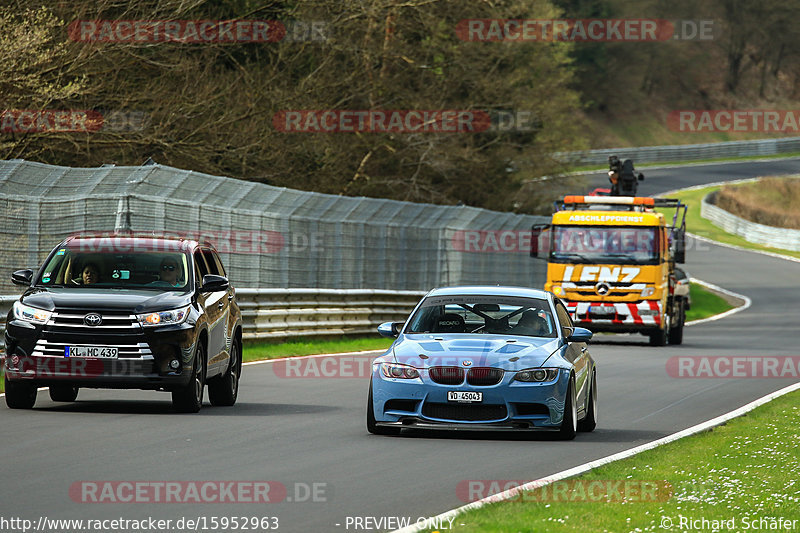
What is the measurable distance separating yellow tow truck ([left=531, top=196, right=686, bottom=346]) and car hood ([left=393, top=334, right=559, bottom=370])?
17115 mm

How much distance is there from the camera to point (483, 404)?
12.6 meters

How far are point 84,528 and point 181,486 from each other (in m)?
1.66

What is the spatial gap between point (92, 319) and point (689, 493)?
260 inches

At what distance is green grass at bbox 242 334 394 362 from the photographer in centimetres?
2351

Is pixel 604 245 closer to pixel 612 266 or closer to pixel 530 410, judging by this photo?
pixel 612 266

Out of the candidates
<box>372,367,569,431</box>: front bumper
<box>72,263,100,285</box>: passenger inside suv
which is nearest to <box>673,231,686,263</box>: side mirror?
<box>72,263,100,285</box>: passenger inside suv

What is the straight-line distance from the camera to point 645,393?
Result: 18484 millimetres

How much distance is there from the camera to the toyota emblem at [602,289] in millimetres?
30344

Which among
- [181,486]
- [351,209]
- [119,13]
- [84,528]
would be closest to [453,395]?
[181,486]

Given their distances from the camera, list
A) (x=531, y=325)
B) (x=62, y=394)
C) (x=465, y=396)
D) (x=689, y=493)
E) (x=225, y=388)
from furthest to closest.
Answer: (x=225, y=388)
(x=62, y=394)
(x=531, y=325)
(x=465, y=396)
(x=689, y=493)

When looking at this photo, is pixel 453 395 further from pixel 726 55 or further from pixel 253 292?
pixel 726 55

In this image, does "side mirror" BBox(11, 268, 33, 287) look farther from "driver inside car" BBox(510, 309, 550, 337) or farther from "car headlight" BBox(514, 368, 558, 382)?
"car headlight" BBox(514, 368, 558, 382)

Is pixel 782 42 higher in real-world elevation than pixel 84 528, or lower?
higher

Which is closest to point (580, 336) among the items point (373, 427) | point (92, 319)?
point (373, 427)
